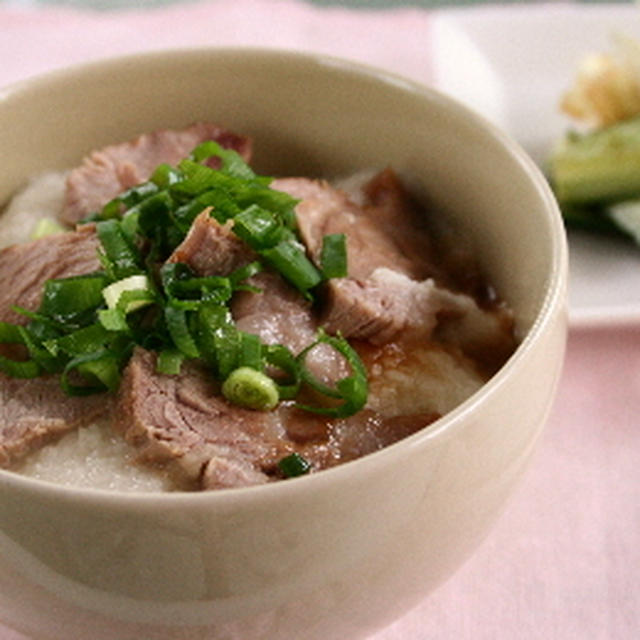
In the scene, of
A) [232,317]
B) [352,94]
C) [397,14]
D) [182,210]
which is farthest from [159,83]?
[397,14]

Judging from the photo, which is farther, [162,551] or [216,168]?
[216,168]

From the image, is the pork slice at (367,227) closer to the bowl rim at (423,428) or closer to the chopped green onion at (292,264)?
the chopped green onion at (292,264)

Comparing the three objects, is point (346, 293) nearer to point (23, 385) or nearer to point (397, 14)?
point (23, 385)

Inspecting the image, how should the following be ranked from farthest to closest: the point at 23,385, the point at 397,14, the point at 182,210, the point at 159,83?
the point at 397,14 → the point at 159,83 → the point at 182,210 → the point at 23,385

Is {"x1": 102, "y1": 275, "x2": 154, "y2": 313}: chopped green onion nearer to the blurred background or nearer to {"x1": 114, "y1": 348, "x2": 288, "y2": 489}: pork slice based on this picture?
{"x1": 114, "y1": 348, "x2": 288, "y2": 489}: pork slice

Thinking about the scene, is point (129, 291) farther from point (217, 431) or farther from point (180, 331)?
point (217, 431)

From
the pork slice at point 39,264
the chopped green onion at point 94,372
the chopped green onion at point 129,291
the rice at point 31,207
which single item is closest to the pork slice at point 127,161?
the rice at point 31,207
